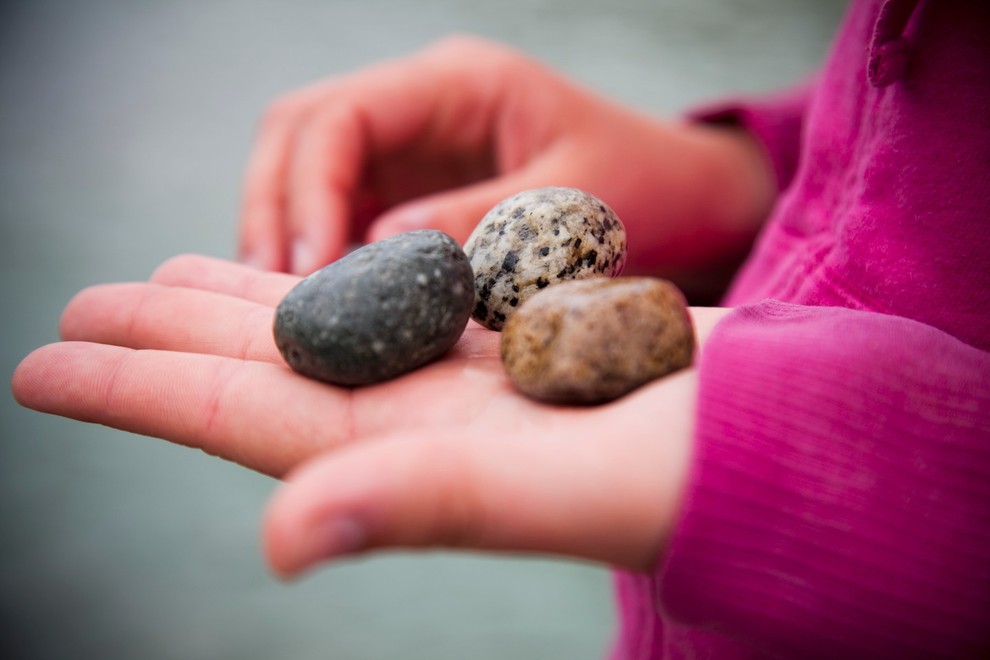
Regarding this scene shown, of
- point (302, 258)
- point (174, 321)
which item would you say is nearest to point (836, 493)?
point (174, 321)

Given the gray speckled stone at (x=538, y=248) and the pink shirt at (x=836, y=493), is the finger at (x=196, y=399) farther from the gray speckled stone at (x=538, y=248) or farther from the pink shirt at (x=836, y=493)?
the pink shirt at (x=836, y=493)

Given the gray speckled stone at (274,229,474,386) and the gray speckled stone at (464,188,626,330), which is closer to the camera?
the gray speckled stone at (274,229,474,386)

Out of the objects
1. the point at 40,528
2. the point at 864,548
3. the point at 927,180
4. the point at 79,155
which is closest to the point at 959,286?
the point at 927,180

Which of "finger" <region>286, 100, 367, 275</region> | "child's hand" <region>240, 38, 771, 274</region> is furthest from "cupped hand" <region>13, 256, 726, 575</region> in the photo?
"child's hand" <region>240, 38, 771, 274</region>

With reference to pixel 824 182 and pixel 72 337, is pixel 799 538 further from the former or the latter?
pixel 72 337

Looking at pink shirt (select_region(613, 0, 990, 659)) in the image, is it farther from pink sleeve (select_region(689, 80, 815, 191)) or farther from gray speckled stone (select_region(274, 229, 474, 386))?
pink sleeve (select_region(689, 80, 815, 191))

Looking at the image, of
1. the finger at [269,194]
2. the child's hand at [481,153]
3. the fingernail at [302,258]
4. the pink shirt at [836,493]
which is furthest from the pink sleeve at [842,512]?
the finger at [269,194]
